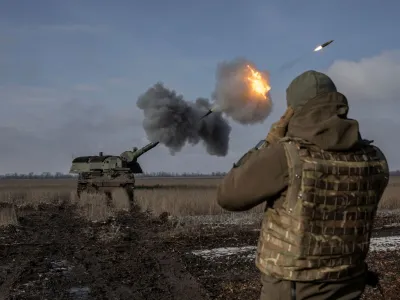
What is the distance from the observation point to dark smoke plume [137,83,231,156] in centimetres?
2964

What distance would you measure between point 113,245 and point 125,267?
8.17ft

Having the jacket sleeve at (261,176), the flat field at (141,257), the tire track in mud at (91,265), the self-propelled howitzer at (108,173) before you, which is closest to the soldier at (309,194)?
the jacket sleeve at (261,176)

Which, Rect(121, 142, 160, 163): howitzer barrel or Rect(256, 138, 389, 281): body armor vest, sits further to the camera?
Rect(121, 142, 160, 163): howitzer barrel

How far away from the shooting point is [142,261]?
9289 mm

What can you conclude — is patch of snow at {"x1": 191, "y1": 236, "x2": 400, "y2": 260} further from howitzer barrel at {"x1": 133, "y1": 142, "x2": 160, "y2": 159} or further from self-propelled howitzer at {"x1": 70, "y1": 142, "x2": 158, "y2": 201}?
howitzer barrel at {"x1": 133, "y1": 142, "x2": 160, "y2": 159}

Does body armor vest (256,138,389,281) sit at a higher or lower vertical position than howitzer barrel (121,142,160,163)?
lower

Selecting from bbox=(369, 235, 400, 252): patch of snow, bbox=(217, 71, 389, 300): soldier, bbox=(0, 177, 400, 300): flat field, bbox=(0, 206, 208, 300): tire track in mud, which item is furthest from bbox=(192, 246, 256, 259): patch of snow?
bbox=(217, 71, 389, 300): soldier

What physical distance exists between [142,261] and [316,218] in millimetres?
7206

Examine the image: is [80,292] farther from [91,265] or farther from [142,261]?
[142,261]

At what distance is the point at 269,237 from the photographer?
2605 mm

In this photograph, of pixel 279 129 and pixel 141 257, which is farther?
pixel 141 257

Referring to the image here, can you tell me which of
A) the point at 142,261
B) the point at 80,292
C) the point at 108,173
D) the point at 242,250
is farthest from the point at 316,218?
the point at 108,173

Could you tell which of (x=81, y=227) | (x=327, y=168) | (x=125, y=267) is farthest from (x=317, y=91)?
(x=81, y=227)

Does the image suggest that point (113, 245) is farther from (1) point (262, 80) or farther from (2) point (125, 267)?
(1) point (262, 80)
